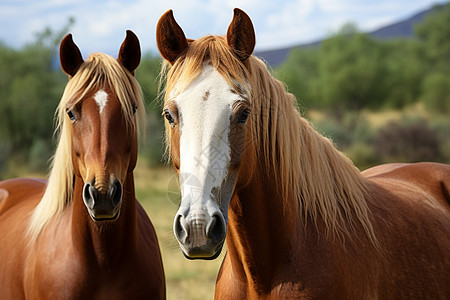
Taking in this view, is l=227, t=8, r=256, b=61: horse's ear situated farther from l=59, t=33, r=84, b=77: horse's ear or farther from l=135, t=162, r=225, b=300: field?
l=59, t=33, r=84, b=77: horse's ear

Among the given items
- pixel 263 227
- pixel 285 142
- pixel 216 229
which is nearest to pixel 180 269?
pixel 263 227

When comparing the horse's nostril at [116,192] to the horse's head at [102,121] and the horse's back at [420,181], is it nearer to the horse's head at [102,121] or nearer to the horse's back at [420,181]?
the horse's head at [102,121]

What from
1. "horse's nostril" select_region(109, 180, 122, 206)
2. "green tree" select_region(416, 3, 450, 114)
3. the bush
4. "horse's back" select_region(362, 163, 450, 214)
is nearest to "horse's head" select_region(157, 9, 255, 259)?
"horse's nostril" select_region(109, 180, 122, 206)

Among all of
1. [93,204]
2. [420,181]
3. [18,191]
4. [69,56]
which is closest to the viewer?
[93,204]

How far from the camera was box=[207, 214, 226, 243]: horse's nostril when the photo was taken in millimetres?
1892

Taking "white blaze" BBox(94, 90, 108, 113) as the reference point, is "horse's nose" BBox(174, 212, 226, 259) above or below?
below

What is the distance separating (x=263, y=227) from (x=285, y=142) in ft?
1.41

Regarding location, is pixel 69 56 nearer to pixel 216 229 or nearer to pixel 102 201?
pixel 102 201

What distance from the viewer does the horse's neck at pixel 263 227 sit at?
230 centimetres

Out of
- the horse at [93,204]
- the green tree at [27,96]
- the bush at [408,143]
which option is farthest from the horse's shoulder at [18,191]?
the bush at [408,143]

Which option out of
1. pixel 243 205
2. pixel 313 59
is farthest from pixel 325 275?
pixel 313 59

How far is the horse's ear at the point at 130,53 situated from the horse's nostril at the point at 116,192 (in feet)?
3.01

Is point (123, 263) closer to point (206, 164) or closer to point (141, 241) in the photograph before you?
point (141, 241)

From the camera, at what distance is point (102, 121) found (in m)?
2.95
